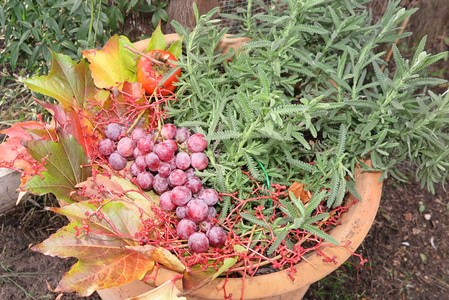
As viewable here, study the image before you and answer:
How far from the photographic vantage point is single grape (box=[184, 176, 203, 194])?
984mm

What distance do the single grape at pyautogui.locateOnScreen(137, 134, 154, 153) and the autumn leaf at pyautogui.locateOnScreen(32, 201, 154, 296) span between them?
0.54 feet

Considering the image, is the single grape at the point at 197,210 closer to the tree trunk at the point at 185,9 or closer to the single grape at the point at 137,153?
the single grape at the point at 137,153

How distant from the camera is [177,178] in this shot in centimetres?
98

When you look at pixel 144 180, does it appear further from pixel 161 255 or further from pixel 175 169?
pixel 161 255

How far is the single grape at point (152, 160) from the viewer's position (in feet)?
3.29

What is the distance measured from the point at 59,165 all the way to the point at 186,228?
0.35 meters

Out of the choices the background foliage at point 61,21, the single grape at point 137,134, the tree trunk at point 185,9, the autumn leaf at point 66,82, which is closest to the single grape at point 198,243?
the single grape at point 137,134

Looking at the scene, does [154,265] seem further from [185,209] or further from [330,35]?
[330,35]

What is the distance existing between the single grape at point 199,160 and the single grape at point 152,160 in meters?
0.09

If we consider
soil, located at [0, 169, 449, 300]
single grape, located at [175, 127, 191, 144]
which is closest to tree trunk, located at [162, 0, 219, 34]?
single grape, located at [175, 127, 191, 144]

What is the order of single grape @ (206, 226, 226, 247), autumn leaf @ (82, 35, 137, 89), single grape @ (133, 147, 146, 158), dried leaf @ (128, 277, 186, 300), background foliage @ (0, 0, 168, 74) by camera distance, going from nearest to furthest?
dried leaf @ (128, 277, 186, 300) < single grape @ (206, 226, 226, 247) < single grape @ (133, 147, 146, 158) < autumn leaf @ (82, 35, 137, 89) < background foliage @ (0, 0, 168, 74)

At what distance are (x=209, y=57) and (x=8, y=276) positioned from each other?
3.72 feet

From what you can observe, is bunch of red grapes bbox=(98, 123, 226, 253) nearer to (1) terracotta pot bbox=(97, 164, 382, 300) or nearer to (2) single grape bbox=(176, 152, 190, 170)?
(2) single grape bbox=(176, 152, 190, 170)

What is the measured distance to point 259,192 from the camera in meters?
1.07
